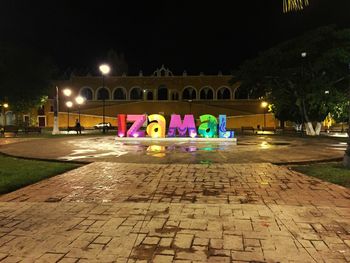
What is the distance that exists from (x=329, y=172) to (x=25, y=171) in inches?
335

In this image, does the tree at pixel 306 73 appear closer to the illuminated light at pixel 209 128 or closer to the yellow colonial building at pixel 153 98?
the illuminated light at pixel 209 128

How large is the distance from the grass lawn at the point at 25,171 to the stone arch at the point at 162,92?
55.5 meters

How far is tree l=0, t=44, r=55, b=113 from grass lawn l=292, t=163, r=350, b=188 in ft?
114

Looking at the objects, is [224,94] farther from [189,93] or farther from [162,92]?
[162,92]

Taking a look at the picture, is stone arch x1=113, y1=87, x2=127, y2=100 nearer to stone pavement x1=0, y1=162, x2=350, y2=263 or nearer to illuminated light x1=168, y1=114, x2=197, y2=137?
illuminated light x1=168, y1=114, x2=197, y2=137

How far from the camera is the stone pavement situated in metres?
4.28

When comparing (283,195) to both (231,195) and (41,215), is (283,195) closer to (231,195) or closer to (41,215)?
(231,195)

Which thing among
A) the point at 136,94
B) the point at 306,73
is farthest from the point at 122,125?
the point at 136,94

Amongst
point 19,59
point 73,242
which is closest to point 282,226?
point 73,242

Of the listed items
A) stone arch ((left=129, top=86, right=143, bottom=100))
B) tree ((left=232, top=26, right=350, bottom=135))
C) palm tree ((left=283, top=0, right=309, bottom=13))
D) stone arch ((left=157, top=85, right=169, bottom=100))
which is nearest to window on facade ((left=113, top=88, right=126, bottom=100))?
stone arch ((left=129, top=86, right=143, bottom=100))

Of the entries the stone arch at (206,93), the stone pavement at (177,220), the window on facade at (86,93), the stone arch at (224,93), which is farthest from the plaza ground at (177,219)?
the window on facade at (86,93)

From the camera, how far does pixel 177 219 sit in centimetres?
558

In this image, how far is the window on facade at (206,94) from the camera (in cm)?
6750

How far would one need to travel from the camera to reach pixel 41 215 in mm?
5875
